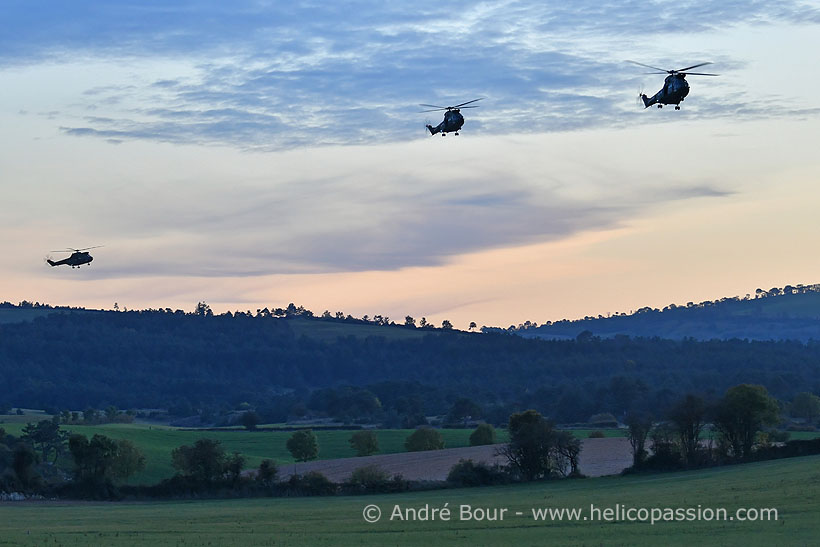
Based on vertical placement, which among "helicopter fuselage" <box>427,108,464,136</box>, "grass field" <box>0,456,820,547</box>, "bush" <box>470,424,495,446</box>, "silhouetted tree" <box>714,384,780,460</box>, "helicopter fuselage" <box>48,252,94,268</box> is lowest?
"grass field" <box>0,456,820,547</box>

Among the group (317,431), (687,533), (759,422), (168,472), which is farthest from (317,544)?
(317,431)

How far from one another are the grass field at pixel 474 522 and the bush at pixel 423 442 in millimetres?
45784

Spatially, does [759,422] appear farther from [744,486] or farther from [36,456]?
[36,456]

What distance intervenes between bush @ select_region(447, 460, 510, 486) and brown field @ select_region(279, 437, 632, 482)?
4.10m

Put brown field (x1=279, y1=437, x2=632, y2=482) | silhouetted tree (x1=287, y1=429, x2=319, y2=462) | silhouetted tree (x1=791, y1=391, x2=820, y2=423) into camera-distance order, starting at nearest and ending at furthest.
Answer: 1. brown field (x1=279, y1=437, x2=632, y2=482)
2. silhouetted tree (x1=287, y1=429, x2=319, y2=462)
3. silhouetted tree (x1=791, y1=391, x2=820, y2=423)

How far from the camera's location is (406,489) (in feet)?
287

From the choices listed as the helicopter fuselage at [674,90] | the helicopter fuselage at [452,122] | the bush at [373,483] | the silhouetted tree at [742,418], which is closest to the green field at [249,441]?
the bush at [373,483]

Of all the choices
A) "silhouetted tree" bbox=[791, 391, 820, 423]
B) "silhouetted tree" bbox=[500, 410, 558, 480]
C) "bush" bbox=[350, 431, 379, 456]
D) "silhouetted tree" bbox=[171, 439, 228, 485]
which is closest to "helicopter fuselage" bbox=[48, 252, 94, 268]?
"silhouetted tree" bbox=[171, 439, 228, 485]

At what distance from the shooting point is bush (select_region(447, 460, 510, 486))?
291 ft

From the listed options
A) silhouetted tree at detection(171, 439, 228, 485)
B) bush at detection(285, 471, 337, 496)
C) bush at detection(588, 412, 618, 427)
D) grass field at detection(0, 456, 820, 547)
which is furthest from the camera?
bush at detection(588, 412, 618, 427)

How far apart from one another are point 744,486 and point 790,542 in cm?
2437

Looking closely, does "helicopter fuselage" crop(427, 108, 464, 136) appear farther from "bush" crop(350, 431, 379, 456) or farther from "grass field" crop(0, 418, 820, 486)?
"bush" crop(350, 431, 379, 456)

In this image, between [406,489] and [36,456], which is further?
[36,456]

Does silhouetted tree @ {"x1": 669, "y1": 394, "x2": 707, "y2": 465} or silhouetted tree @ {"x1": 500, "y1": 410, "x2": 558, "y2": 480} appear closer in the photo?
silhouetted tree @ {"x1": 669, "y1": 394, "x2": 707, "y2": 465}
